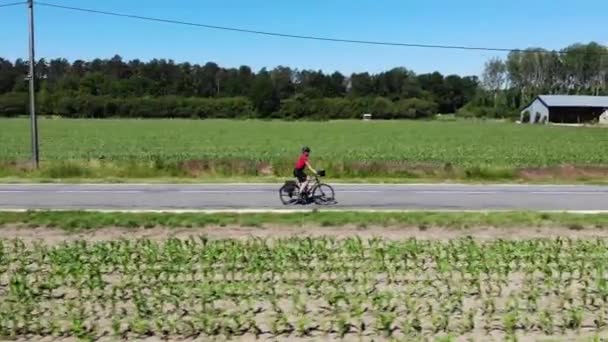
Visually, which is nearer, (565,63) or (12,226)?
(12,226)

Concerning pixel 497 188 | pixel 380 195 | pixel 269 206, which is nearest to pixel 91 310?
pixel 269 206

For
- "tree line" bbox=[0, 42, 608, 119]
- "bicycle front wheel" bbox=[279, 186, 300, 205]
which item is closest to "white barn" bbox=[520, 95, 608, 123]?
"tree line" bbox=[0, 42, 608, 119]

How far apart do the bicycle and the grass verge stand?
2187mm

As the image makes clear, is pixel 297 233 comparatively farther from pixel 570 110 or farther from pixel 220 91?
pixel 220 91

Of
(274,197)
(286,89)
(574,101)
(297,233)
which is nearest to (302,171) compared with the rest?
(274,197)

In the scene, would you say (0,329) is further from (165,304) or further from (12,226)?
(12,226)

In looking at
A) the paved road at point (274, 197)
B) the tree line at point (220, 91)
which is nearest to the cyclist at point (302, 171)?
the paved road at point (274, 197)

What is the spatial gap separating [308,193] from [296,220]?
312 cm

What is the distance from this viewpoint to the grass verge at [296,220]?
13.4 metres

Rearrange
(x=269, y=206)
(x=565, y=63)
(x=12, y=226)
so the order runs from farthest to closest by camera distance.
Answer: (x=565, y=63)
(x=269, y=206)
(x=12, y=226)

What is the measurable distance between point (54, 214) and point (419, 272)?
355 inches

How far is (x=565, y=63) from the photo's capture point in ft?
478

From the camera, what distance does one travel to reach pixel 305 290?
7.96 meters

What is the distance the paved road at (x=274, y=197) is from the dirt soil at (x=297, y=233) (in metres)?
3.36
